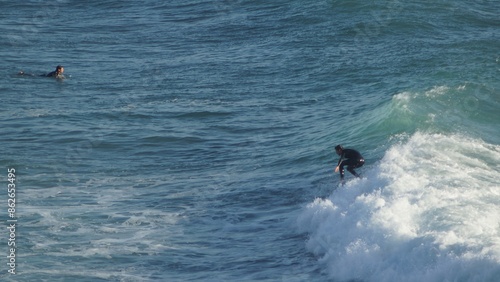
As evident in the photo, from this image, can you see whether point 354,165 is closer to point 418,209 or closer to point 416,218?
point 418,209

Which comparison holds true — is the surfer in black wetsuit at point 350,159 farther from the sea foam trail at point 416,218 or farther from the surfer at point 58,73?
the surfer at point 58,73

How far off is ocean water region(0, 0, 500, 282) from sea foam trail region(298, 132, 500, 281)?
5 centimetres

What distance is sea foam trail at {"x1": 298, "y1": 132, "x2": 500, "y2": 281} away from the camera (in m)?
18.1

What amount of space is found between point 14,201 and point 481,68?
16205 millimetres

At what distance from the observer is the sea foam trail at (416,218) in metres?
18.1

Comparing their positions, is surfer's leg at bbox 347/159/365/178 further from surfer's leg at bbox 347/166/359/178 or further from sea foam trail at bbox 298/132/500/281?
sea foam trail at bbox 298/132/500/281

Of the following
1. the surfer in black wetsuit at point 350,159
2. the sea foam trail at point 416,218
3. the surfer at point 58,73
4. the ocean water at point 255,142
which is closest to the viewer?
the sea foam trail at point 416,218

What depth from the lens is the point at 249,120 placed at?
31844 millimetres

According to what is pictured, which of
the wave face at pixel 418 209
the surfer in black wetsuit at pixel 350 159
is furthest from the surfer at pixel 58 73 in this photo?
the surfer in black wetsuit at pixel 350 159

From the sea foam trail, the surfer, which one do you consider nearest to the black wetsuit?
the sea foam trail

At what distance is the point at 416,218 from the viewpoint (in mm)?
20375

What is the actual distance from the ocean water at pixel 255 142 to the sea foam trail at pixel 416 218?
0.05 m

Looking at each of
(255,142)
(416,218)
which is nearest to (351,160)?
(416,218)

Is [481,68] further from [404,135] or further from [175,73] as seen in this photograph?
[175,73]
